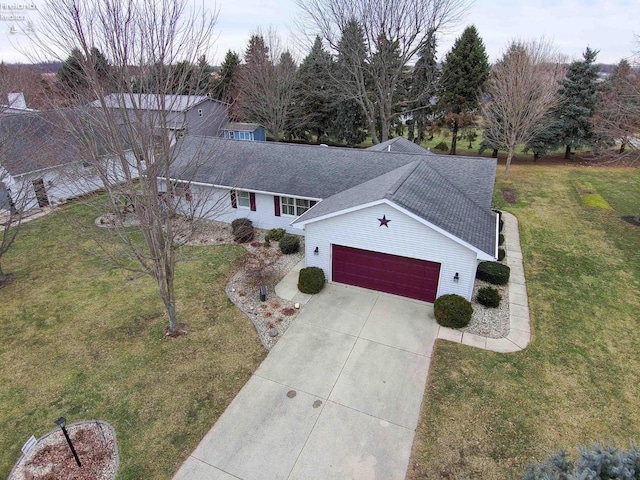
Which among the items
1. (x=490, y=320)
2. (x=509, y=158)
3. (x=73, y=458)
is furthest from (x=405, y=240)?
(x=509, y=158)

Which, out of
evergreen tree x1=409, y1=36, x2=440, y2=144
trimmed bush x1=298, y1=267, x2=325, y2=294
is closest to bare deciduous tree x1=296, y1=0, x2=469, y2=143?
evergreen tree x1=409, y1=36, x2=440, y2=144

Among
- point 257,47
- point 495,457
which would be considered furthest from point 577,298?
point 257,47

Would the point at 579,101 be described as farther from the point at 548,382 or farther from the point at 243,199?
the point at 548,382

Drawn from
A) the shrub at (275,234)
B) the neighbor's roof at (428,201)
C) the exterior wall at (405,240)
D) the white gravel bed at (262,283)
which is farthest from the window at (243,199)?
the exterior wall at (405,240)

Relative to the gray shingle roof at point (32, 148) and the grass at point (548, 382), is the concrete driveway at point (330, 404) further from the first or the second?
the gray shingle roof at point (32, 148)

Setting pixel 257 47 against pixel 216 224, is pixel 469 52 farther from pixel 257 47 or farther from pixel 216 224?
pixel 216 224

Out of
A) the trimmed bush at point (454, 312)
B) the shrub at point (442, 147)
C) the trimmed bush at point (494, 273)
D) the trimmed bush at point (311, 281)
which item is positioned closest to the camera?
the trimmed bush at point (454, 312)
